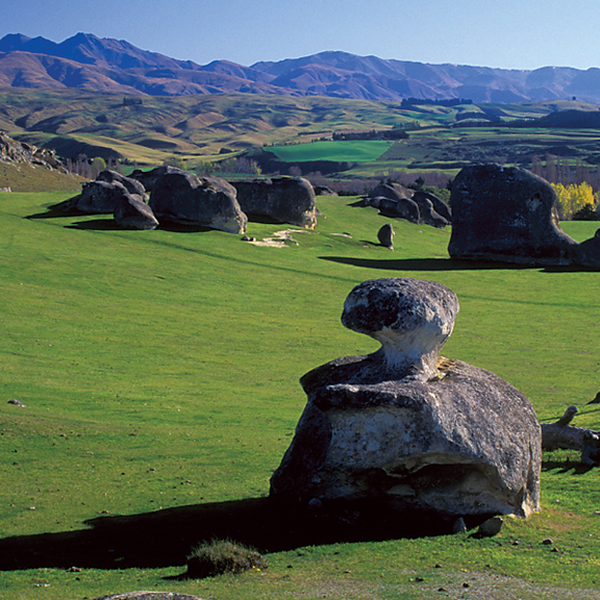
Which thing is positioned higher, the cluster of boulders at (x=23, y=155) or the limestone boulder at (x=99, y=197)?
the cluster of boulders at (x=23, y=155)

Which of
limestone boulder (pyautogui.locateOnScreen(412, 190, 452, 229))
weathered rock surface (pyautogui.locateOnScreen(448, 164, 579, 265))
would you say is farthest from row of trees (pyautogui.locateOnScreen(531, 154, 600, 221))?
limestone boulder (pyautogui.locateOnScreen(412, 190, 452, 229))

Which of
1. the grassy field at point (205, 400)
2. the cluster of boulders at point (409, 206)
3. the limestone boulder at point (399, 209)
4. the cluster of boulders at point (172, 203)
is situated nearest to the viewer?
the grassy field at point (205, 400)

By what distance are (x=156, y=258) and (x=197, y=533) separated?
32.5 metres

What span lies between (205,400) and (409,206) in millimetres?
55620

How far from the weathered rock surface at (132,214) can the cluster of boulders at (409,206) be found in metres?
29.8

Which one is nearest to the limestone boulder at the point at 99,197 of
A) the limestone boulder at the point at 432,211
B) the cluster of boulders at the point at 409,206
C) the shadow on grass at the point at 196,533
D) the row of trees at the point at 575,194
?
the cluster of boulders at the point at 409,206

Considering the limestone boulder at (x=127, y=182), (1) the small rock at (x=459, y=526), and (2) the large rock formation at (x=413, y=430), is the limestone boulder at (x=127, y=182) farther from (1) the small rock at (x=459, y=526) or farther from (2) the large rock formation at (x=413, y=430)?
(1) the small rock at (x=459, y=526)

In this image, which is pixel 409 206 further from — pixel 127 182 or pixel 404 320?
pixel 404 320

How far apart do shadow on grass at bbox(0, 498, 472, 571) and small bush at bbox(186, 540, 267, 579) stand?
0.59m

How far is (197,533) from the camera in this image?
10.9m

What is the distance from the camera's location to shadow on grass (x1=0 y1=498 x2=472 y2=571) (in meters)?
9.94

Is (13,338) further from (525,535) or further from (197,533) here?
(525,535)

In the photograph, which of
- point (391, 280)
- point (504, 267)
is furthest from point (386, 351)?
point (504, 267)

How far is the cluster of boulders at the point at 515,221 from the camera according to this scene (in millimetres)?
52562
